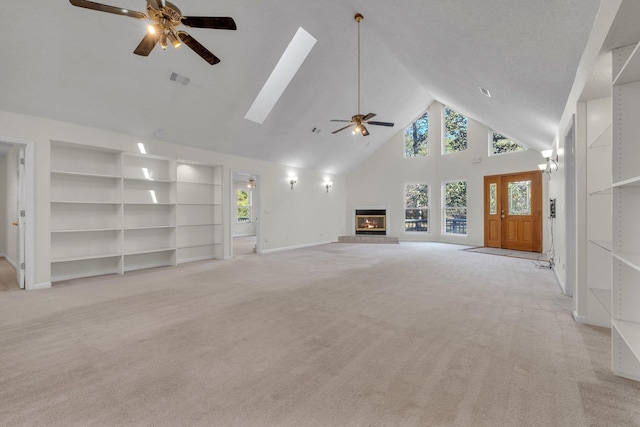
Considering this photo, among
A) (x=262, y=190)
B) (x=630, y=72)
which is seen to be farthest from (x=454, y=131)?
(x=630, y=72)

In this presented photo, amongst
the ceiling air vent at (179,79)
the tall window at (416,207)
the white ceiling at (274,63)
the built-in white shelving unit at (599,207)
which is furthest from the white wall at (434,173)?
the ceiling air vent at (179,79)

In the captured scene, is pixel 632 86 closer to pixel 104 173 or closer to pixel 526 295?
pixel 526 295

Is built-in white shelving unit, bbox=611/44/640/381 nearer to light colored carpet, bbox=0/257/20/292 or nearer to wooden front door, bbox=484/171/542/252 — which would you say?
wooden front door, bbox=484/171/542/252

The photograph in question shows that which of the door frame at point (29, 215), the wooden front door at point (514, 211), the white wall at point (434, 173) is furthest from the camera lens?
the white wall at point (434, 173)

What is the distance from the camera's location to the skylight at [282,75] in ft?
18.0

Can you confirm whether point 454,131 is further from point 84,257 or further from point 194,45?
point 84,257

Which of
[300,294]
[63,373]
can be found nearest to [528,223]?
[300,294]

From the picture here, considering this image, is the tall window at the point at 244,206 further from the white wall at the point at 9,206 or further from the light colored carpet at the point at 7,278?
the light colored carpet at the point at 7,278

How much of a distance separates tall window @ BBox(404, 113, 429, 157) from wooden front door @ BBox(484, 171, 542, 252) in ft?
7.91

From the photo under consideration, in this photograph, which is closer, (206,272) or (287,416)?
(287,416)

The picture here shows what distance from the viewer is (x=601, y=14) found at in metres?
1.88

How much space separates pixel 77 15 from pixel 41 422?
4204mm

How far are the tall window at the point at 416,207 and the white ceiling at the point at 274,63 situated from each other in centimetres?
430

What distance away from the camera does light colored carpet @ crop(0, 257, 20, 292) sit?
14.5 feet
